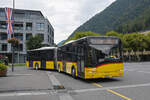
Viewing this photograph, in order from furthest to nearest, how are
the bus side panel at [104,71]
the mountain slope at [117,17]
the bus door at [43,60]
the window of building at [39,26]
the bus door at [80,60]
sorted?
the mountain slope at [117,17], the window of building at [39,26], the bus door at [43,60], the bus door at [80,60], the bus side panel at [104,71]

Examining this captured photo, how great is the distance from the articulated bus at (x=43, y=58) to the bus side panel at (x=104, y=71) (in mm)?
9957

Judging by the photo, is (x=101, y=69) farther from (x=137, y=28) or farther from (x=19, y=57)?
(x=137, y=28)

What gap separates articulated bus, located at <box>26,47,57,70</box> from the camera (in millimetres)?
20797

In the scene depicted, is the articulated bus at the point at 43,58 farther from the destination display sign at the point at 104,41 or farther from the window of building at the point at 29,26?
the window of building at the point at 29,26

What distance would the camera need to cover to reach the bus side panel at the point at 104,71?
1044 centimetres

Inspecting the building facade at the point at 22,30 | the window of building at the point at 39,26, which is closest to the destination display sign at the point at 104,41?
the building facade at the point at 22,30

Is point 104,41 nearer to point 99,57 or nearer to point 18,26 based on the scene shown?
point 99,57

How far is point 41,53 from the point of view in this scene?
23.0 metres

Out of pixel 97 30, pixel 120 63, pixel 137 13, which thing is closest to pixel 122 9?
pixel 137 13

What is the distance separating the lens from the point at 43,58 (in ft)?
74.6

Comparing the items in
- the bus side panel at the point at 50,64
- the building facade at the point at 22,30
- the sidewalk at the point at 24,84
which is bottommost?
the sidewalk at the point at 24,84

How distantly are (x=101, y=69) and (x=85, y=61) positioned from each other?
3.63ft

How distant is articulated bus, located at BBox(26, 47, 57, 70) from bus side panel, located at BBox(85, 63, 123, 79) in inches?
392

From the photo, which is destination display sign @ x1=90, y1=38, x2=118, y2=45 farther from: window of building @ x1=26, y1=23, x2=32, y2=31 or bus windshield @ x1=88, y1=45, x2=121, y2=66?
window of building @ x1=26, y1=23, x2=32, y2=31
